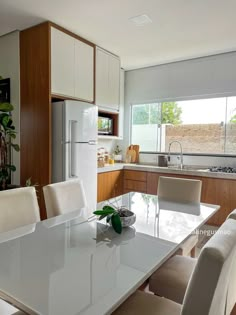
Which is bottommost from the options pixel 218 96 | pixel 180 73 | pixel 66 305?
pixel 66 305

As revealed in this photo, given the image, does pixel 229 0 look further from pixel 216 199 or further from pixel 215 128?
pixel 216 199

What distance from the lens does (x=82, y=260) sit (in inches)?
45.6

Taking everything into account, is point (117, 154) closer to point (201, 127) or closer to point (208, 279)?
point (201, 127)

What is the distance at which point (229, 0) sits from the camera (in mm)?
2436

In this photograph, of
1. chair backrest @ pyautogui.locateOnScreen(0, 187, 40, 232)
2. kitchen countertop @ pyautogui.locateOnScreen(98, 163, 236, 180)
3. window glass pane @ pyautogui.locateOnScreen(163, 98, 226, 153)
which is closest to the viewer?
chair backrest @ pyautogui.locateOnScreen(0, 187, 40, 232)

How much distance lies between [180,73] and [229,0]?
1.91m

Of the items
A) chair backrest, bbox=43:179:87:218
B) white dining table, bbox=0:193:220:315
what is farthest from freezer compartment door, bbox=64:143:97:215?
white dining table, bbox=0:193:220:315

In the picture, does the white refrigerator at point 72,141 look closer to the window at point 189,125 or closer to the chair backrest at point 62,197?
the chair backrest at point 62,197

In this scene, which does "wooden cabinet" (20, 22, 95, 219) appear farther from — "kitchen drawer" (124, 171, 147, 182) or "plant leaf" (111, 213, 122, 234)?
"plant leaf" (111, 213, 122, 234)

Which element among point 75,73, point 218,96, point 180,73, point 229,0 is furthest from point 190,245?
point 180,73

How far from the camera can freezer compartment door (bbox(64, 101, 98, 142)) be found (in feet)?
10.0

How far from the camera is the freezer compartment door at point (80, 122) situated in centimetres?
305

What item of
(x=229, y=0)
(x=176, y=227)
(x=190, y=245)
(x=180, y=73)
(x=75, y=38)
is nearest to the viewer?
(x=176, y=227)

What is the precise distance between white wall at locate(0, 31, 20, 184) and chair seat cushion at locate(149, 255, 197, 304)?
248 cm
